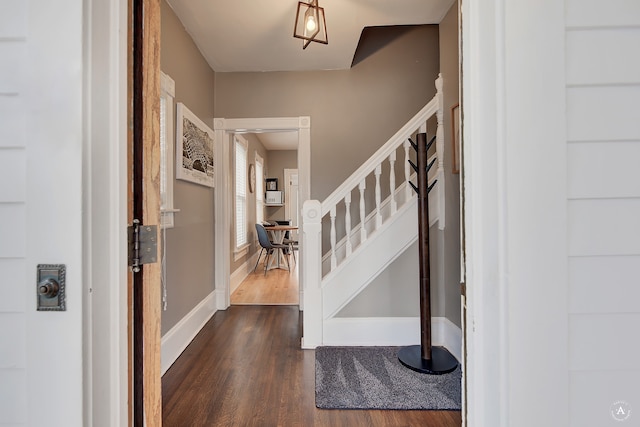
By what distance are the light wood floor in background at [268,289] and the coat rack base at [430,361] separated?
5.13ft

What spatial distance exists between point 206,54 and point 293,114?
102cm

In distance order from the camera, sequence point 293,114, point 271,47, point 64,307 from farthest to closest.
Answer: point 293,114 → point 271,47 → point 64,307

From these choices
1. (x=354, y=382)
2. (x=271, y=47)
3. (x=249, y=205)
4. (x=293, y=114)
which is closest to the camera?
(x=354, y=382)

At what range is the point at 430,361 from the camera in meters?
2.06

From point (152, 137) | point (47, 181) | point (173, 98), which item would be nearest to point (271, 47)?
point (173, 98)

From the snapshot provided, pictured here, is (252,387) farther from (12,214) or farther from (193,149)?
(193,149)

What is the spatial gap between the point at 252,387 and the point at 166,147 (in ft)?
5.70

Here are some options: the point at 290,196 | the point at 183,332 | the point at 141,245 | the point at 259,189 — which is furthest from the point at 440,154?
the point at 290,196

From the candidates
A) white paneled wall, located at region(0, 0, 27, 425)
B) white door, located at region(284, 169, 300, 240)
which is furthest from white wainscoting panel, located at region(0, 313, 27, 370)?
white door, located at region(284, 169, 300, 240)

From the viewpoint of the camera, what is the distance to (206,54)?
2.83 meters

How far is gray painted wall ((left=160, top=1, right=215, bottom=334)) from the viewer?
212 centimetres

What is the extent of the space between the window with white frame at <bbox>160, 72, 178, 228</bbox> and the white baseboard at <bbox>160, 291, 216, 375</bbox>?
814 millimetres

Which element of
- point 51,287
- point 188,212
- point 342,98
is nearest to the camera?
point 51,287

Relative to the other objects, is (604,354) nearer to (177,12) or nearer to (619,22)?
(619,22)
